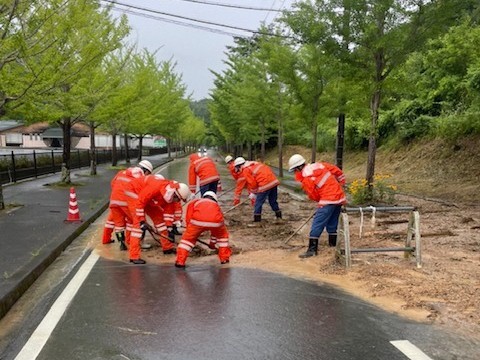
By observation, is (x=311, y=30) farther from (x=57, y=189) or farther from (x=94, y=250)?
(x=57, y=189)

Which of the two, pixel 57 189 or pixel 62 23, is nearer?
pixel 62 23

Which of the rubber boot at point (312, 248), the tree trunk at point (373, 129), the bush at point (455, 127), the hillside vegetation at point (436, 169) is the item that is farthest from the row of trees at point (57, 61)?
the bush at point (455, 127)

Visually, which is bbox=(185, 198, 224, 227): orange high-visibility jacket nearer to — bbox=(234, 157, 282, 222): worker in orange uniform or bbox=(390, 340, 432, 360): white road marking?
bbox=(390, 340, 432, 360): white road marking

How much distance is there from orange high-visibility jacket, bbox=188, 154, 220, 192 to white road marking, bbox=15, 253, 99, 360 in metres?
4.64

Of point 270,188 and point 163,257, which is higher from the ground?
point 270,188

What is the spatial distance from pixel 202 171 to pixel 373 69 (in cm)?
512

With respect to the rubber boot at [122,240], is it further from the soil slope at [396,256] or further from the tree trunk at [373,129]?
the tree trunk at [373,129]

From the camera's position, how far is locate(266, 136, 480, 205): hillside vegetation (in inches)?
547

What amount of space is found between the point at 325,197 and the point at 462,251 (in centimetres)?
220

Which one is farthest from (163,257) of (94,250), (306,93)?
(306,93)

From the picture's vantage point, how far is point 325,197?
22.7 feet

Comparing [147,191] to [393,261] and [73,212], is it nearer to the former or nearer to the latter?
[73,212]

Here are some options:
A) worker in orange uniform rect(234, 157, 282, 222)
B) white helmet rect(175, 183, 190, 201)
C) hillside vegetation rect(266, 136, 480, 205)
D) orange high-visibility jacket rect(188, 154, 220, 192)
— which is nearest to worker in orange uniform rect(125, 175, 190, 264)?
white helmet rect(175, 183, 190, 201)

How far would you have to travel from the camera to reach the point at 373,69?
37.9 feet
